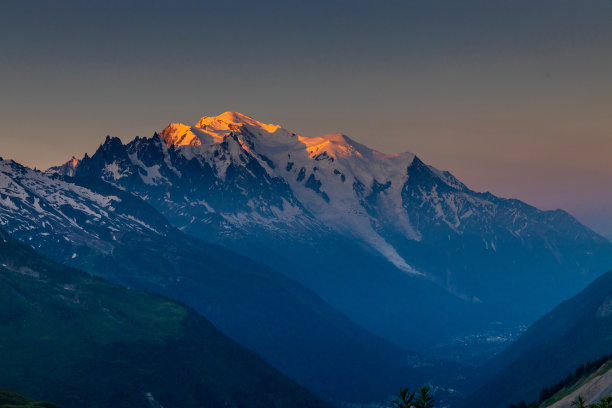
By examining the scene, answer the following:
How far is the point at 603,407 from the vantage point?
143m

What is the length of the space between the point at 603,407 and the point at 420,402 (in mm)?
30995

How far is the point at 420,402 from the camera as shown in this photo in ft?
469
